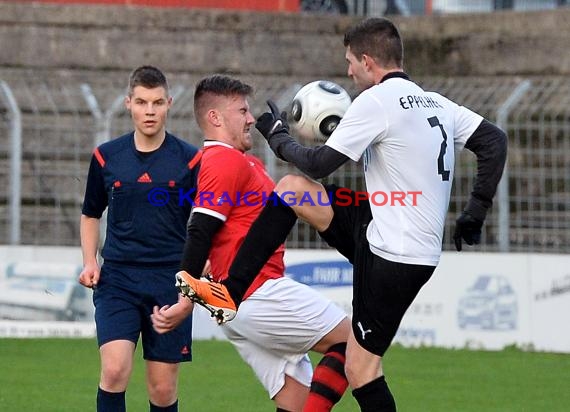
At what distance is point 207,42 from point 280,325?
Answer: 1026 centimetres

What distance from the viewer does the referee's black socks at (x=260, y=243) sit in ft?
20.0

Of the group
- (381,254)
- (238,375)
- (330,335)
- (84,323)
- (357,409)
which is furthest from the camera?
(84,323)

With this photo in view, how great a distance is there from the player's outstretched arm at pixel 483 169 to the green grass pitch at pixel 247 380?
261 centimetres

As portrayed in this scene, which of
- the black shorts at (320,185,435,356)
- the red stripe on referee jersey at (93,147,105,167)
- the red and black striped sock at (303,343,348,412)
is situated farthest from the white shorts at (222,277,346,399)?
the red stripe on referee jersey at (93,147,105,167)

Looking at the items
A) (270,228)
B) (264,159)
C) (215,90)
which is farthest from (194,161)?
(264,159)

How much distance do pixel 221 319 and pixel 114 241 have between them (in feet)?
3.23

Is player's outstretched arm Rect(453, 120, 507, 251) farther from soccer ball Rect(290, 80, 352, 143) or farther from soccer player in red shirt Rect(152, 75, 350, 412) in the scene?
soccer player in red shirt Rect(152, 75, 350, 412)

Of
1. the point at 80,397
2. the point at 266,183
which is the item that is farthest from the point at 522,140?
the point at 266,183

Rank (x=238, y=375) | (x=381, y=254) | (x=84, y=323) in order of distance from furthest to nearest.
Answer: (x=84, y=323) < (x=238, y=375) < (x=381, y=254)

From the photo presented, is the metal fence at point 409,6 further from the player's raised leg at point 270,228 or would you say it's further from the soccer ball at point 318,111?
the player's raised leg at point 270,228

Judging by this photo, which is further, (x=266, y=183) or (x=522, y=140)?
(x=522, y=140)

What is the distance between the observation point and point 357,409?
336 inches

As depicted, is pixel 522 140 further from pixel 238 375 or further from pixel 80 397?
pixel 80 397

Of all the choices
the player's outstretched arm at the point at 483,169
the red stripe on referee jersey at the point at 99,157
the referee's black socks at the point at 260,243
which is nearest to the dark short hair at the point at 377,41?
the player's outstretched arm at the point at 483,169
